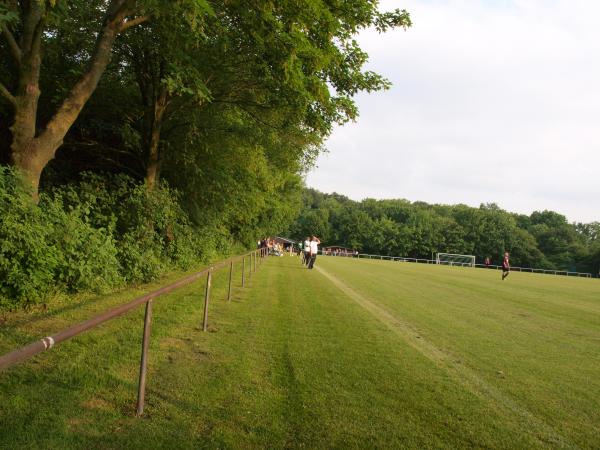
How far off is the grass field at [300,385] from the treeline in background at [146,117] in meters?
1.62

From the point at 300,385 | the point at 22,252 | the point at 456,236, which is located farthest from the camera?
the point at 456,236

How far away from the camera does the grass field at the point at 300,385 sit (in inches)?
148

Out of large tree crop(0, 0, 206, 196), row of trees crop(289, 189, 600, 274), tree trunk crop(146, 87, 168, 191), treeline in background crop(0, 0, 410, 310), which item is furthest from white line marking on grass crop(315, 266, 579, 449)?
row of trees crop(289, 189, 600, 274)

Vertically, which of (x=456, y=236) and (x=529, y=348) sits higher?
(x=456, y=236)

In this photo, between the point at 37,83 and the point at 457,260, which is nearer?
the point at 37,83

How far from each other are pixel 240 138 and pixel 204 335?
11.6 metres

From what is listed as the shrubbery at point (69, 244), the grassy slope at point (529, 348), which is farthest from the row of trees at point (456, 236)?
the shrubbery at point (69, 244)

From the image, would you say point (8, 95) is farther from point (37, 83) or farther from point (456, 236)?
point (456, 236)

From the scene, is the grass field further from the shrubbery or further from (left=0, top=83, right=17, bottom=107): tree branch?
(left=0, top=83, right=17, bottom=107): tree branch

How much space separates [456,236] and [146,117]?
340 feet

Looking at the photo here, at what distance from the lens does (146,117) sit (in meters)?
18.2

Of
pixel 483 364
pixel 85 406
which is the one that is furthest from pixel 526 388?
pixel 85 406

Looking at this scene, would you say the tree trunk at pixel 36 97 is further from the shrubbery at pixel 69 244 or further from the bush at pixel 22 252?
the bush at pixel 22 252

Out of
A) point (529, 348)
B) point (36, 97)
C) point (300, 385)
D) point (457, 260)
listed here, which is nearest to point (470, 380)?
point (300, 385)
